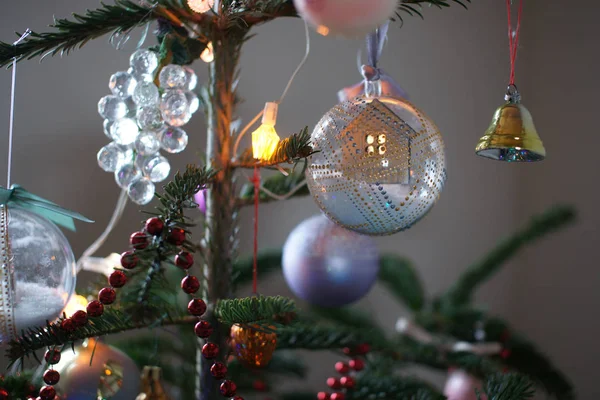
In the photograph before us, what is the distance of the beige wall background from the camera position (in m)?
1.75

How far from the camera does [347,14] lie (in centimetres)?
51

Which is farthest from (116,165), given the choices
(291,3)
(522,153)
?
(522,153)

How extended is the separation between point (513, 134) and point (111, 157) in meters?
0.45

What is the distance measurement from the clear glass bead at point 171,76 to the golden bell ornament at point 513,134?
343 millimetres

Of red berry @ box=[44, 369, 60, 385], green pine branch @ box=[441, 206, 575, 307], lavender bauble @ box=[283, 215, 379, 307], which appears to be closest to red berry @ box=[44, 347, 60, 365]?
red berry @ box=[44, 369, 60, 385]

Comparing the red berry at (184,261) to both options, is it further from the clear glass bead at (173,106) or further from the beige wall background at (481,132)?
the beige wall background at (481,132)

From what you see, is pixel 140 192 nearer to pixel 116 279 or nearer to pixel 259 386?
pixel 116 279

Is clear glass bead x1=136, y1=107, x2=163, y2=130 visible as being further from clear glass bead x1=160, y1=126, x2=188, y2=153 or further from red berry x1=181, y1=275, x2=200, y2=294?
red berry x1=181, y1=275, x2=200, y2=294

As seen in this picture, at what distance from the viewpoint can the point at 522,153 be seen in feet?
2.44

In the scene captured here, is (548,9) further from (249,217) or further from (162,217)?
(162,217)

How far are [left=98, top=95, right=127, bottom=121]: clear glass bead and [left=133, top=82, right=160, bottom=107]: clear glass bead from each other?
0.03 meters

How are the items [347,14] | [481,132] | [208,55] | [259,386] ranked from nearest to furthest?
[347,14] < [208,55] < [259,386] < [481,132]

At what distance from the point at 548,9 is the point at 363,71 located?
1510 millimetres

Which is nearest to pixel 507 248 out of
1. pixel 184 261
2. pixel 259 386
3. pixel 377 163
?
pixel 259 386
